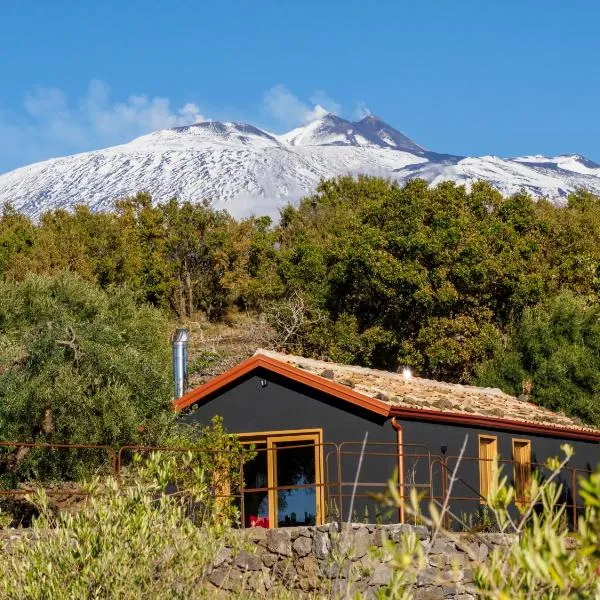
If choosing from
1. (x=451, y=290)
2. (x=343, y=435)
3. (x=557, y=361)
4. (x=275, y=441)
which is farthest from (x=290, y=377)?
(x=451, y=290)

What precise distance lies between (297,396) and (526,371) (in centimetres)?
1277

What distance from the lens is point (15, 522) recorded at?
73.2 feet

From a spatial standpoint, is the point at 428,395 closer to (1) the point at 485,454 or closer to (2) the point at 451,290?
(1) the point at 485,454

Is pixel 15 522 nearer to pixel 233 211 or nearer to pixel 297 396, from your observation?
pixel 297 396

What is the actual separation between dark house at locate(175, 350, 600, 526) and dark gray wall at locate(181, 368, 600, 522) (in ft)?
0.07

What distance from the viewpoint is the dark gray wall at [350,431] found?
21719 millimetres

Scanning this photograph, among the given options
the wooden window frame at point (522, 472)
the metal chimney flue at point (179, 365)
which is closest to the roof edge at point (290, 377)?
the metal chimney flue at point (179, 365)

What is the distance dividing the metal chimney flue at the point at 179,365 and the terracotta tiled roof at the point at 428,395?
7.80 ft

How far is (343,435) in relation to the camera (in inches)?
882

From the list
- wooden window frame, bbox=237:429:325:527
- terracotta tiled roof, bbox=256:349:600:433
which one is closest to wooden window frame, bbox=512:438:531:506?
terracotta tiled roof, bbox=256:349:600:433

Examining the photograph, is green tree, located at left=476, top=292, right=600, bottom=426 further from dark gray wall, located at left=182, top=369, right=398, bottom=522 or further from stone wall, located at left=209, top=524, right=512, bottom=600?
stone wall, located at left=209, top=524, right=512, bottom=600

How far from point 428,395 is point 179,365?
5.68m

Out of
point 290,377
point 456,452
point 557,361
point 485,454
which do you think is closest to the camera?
point 290,377

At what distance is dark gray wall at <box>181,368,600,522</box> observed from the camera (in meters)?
21.7
